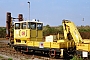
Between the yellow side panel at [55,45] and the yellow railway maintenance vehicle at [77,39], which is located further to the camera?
the yellow side panel at [55,45]

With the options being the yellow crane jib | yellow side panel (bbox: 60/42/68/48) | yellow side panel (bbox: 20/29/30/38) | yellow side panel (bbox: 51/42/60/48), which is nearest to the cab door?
yellow side panel (bbox: 20/29/30/38)

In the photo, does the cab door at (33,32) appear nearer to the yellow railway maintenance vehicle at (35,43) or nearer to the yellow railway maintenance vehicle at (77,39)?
the yellow railway maintenance vehicle at (35,43)

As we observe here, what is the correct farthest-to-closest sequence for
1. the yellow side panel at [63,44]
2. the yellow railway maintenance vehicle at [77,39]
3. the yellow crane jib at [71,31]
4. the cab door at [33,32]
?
the cab door at [33,32], the yellow crane jib at [71,31], the yellow side panel at [63,44], the yellow railway maintenance vehicle at [77,39]

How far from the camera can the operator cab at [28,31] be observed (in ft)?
71.7

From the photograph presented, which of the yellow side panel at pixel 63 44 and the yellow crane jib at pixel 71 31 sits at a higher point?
the yellow crane jib at pixel 71 31

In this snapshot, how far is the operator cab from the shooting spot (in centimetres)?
2186

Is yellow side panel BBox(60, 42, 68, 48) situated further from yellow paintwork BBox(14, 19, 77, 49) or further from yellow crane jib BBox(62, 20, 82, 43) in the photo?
yellow crane jib BBox(62, 20, 82, 43)

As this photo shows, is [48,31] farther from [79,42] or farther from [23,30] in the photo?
[79,42]

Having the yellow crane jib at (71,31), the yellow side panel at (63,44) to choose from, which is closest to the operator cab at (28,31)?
the yellow crane jib at (71,31)

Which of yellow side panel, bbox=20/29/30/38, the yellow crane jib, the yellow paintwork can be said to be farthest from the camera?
yellow side panel, bbox=20/29/30/38

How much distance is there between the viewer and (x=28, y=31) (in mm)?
21703

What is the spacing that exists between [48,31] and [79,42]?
95.1 feet

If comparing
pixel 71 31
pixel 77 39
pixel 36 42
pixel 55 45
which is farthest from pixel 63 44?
pixel 36 42

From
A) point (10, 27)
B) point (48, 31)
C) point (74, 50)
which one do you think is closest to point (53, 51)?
point (74, 50)
